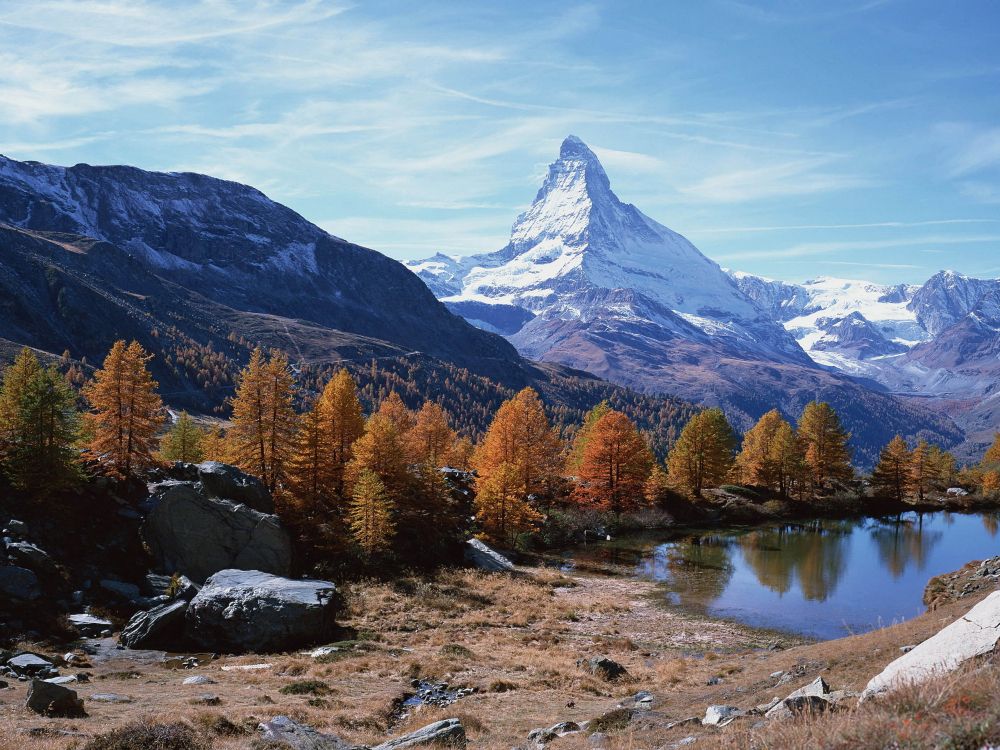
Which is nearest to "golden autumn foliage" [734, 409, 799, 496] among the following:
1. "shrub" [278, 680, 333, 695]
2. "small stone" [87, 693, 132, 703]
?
"shrub" [278, 680, 333, 695]

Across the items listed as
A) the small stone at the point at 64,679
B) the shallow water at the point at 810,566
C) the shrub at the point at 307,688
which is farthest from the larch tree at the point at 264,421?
the shrub at the point at 307,688

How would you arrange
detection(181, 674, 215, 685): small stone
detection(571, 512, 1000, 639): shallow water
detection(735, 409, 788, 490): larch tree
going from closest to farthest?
detection(181, 674, 215, 685): small stone → detection(571, 512, 1000, 639): shallow water → detection(735, 409, 788, 490): larch tree

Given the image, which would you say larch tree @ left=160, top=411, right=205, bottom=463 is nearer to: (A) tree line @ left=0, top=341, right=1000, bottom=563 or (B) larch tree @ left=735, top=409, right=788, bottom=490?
(A) tree line @ left=0, top=341, right=1000, bottom=563

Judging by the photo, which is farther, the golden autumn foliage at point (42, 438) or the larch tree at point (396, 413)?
the larch tree at point (396, 413)

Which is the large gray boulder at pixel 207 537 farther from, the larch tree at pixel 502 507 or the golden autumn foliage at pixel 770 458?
the golden autumn foliage at pixel 770 458

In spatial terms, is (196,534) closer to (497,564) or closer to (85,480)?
(85,480)

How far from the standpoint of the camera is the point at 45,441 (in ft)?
131

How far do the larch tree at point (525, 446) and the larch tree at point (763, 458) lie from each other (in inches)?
1369

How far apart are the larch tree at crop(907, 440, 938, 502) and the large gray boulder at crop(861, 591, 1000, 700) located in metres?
102

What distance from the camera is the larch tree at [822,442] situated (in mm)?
101000

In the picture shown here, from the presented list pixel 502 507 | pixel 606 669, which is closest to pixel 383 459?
pixel 502 507

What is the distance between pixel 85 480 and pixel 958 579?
47922mm

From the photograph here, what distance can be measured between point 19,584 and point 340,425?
3116 centimetres

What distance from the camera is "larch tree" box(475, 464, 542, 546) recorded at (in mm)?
63781
